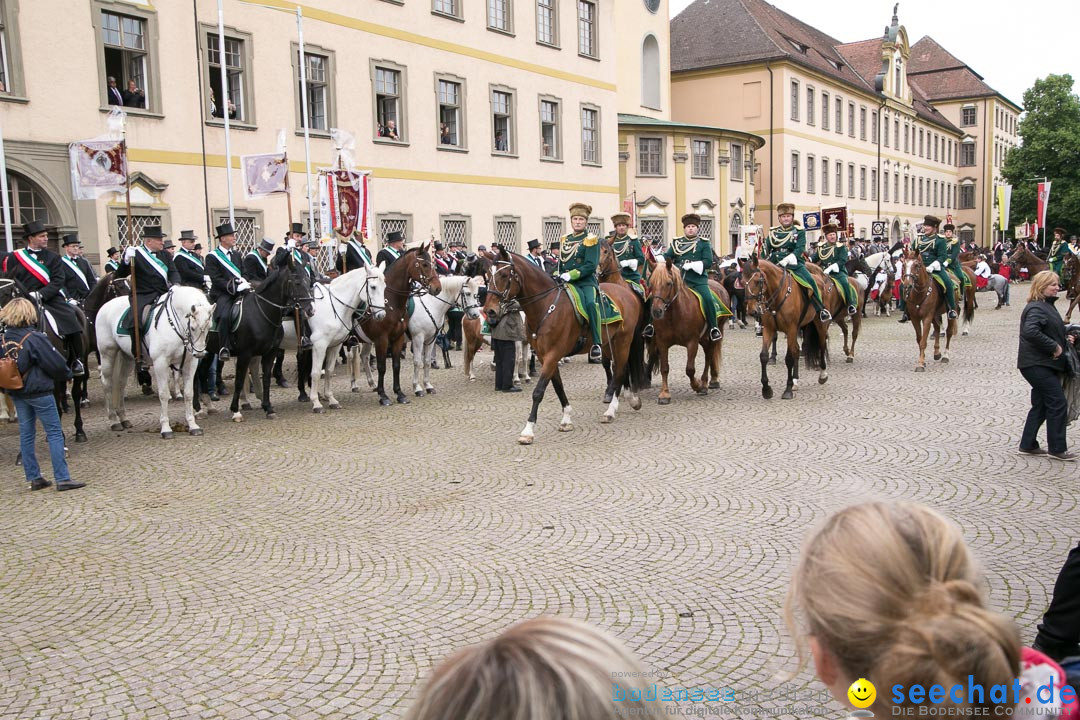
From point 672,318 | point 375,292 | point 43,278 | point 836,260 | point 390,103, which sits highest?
point 390,103

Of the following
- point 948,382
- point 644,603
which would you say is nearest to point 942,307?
point 948,382

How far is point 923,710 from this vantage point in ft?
5.04

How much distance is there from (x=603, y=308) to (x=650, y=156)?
2901 centimetres

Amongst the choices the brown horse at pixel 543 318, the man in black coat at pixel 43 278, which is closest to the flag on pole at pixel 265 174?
the man in black coat at pixel 43 278

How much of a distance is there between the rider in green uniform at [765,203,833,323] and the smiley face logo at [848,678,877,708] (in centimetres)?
1244

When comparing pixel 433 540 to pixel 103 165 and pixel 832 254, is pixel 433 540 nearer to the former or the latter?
pixel 103 165

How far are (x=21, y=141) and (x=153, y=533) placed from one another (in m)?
14.3

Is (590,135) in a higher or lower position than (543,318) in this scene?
higher

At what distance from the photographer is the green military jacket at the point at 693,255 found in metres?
13.4

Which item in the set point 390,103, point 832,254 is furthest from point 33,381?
point 390,103

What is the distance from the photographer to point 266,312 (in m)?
12.4

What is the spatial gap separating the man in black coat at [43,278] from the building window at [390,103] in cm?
1451

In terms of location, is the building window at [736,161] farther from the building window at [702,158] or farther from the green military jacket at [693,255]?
the green military jacket at [693,255]

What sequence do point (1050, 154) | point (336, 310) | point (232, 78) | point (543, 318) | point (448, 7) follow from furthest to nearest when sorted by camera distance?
1. point (1050, 154)
2. point (448, 7)
3. point (232, 78)
4. point (336, 310)
5. point (543, 318)
